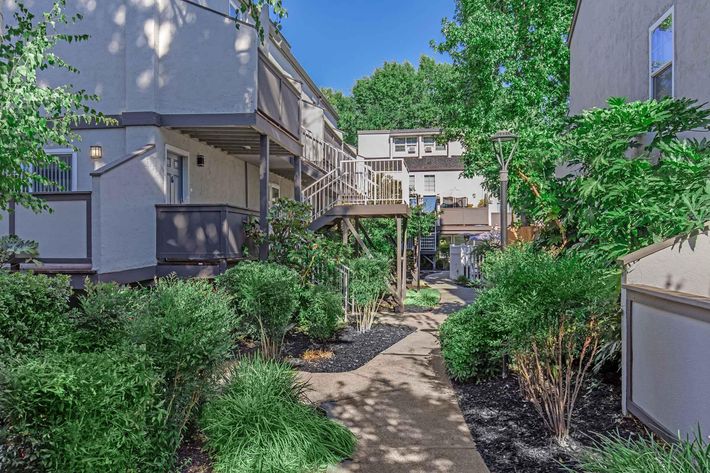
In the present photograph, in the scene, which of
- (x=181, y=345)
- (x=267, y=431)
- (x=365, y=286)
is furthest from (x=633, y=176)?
(x=365, y=286)

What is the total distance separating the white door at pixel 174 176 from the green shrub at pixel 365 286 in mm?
3780

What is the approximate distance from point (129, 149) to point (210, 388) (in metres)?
5.89

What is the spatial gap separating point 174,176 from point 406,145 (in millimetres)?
27895

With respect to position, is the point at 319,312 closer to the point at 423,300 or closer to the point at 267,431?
the point at 267,431

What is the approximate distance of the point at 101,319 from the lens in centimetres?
408

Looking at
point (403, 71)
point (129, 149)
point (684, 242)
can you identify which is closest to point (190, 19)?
point (129, 149)

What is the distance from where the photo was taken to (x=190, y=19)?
8359 mm

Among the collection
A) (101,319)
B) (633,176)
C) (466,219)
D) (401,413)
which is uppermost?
(466,219)

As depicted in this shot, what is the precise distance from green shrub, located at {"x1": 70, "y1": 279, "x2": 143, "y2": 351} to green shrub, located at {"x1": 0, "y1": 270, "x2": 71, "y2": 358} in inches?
4.3

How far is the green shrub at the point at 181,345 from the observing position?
3566mm

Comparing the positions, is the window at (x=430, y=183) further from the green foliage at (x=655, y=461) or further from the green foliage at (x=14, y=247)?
the green foliage at (x=655, y=461)

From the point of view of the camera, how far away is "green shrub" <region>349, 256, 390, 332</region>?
999 centimetres

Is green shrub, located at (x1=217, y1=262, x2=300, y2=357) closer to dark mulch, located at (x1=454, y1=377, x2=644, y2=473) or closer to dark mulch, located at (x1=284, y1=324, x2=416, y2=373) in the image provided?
dark mulch, located at (x1=284, y1=324, x2=416, y2=373)

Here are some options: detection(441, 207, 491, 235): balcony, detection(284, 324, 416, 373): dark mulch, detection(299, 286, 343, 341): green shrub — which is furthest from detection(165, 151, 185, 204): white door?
detection(441, 207, 491, 235): balcony
